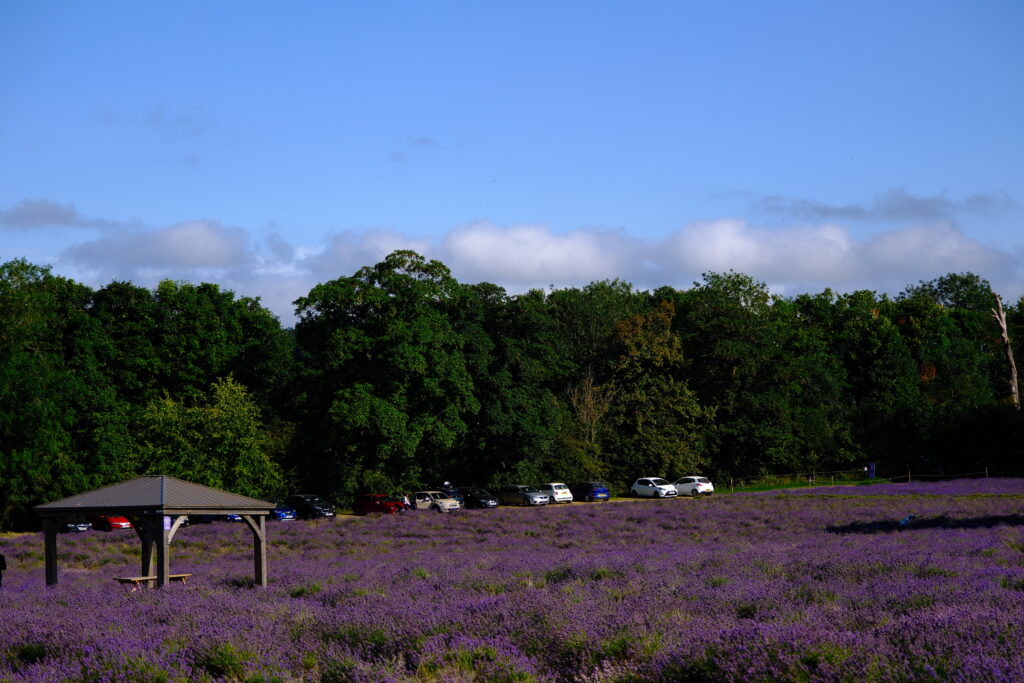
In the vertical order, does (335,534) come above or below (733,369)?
below

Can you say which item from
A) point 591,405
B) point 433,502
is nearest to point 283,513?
point 433,502

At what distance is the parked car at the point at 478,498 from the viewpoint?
2274 inches

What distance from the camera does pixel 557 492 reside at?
5978 cm

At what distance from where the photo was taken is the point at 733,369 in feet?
234

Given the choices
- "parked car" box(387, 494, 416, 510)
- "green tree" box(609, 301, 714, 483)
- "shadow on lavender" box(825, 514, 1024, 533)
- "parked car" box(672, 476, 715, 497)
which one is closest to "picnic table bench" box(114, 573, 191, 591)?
"shadow on lavender" box(825, 514, 1024, 533)

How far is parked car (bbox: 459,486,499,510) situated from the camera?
5775cm

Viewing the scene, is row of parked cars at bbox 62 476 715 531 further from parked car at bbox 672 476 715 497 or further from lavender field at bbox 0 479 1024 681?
lavender field at bbox 0 479 1024 681

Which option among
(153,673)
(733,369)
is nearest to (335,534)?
(153,673)

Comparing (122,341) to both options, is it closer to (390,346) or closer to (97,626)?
(390,346)

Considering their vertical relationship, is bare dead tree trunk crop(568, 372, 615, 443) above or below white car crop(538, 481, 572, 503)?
above

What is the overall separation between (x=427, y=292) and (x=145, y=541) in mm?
36198

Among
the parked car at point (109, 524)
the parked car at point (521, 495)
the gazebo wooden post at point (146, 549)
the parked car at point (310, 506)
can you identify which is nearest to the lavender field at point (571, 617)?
the gazebo wooden post at point (146, 549)

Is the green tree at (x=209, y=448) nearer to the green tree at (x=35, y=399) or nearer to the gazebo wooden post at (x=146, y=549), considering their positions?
the green tree at (x=35, y=399)

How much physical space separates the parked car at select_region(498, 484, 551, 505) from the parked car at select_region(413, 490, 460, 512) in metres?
4.90
